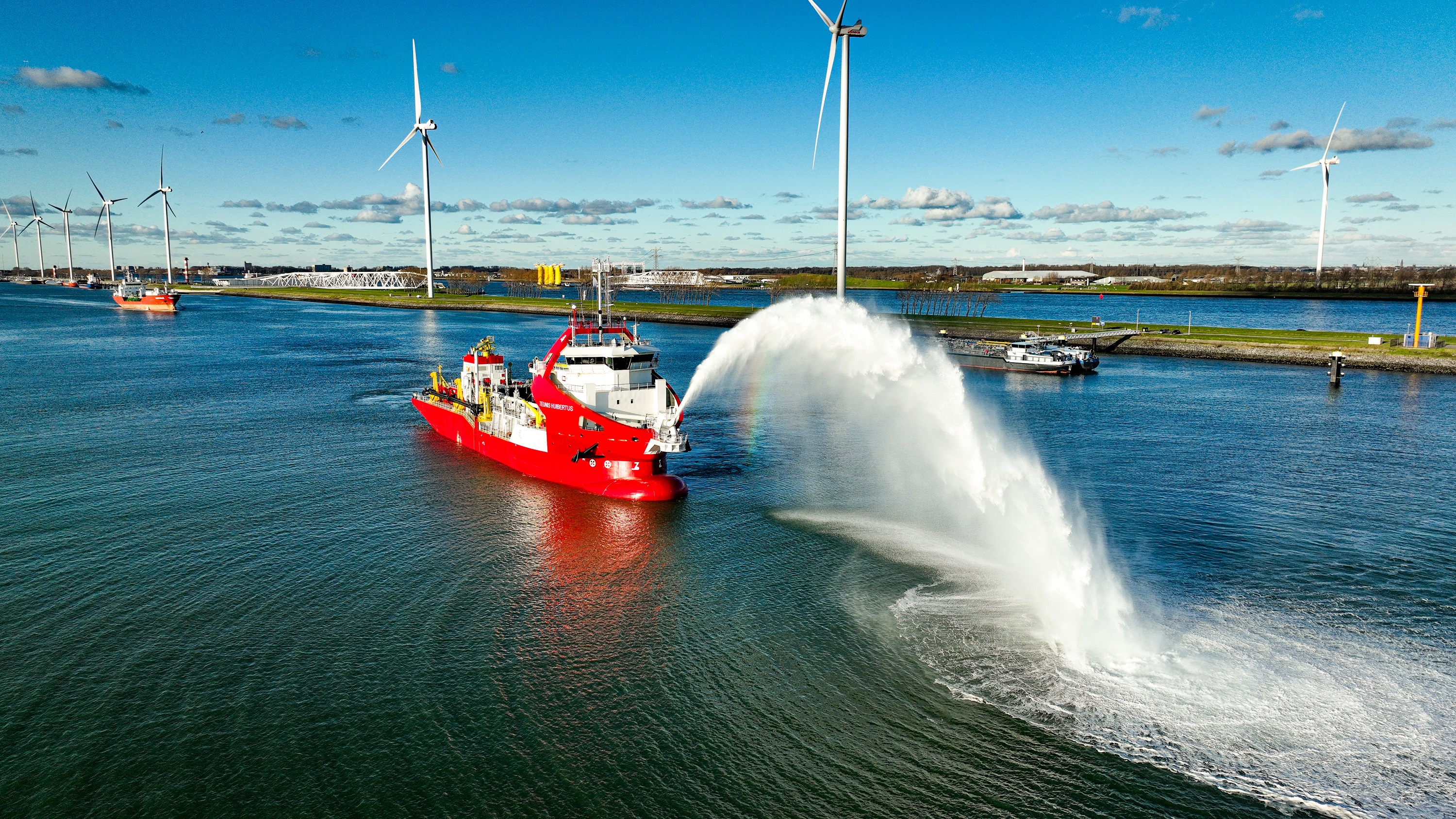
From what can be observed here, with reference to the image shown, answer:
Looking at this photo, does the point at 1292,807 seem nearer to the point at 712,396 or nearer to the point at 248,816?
the point at 248,816

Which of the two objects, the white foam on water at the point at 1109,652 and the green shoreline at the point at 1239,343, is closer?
the white foam on water at the point at 1109,652

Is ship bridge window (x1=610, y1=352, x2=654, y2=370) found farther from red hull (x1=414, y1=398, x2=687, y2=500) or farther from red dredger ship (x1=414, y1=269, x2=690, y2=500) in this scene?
red hull (x1=414, y1=398, x2=687, y2=500)

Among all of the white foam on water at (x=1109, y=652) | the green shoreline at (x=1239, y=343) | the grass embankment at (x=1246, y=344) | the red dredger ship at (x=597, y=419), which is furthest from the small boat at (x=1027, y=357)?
the red dredger ship at (x=597, y=419)

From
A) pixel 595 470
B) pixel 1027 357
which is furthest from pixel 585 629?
pixel 1027 357

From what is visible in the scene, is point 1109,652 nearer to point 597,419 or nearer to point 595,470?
point 597,419

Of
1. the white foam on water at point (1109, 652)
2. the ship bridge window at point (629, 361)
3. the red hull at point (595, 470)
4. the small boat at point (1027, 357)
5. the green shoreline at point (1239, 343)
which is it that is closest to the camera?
the white foam on water at point (1109, 652)

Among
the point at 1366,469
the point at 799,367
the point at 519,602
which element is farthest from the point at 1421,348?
the point at 519,602

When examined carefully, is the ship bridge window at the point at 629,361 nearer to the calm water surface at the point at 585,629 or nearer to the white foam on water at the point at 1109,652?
the white foam on water at the point at 1109,652
